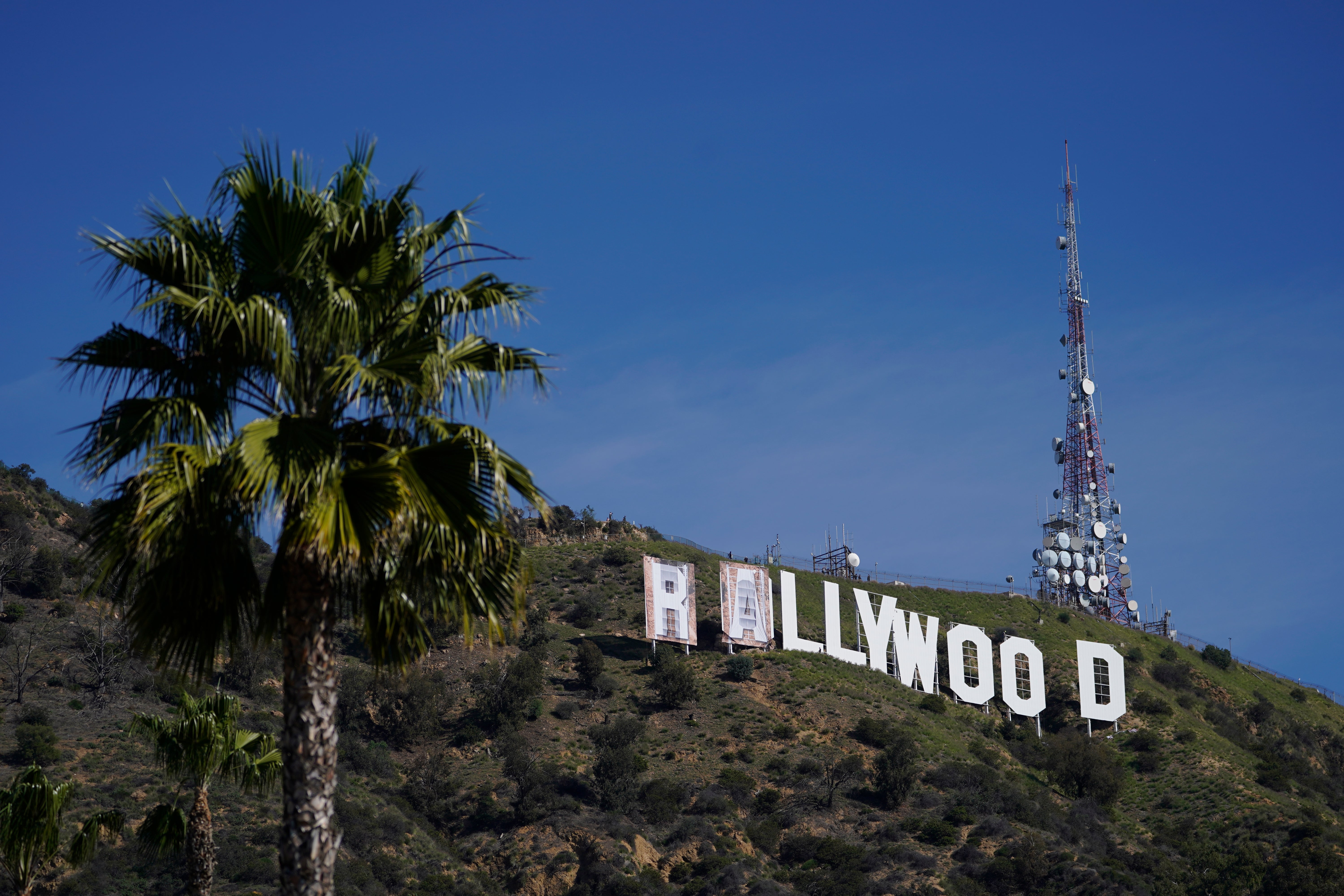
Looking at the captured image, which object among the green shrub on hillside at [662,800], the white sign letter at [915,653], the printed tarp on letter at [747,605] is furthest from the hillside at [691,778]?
the printed tarp on letter at [747,605]

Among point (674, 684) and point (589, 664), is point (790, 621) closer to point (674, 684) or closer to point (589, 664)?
point (674, 684)

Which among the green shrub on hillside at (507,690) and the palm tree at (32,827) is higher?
the green shrub on hillside at (507,690)

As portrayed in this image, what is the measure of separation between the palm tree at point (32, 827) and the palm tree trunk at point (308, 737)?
965 centimetres

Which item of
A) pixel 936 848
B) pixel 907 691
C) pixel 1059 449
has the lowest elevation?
pixel 936 848

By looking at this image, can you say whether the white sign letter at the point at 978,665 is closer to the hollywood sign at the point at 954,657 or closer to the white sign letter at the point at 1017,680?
the hollywood sign at the point at 954,657

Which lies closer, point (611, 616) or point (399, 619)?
point (399, 619)

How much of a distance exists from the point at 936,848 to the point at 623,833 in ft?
48.6

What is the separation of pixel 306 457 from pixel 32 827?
12.0 metres

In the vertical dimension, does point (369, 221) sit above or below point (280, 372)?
above

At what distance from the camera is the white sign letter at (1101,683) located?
268ft

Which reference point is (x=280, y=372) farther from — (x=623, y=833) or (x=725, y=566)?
(x=725, y=566)

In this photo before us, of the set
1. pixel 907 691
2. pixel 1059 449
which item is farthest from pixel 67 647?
pixel 1059 449

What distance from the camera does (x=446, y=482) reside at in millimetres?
10617

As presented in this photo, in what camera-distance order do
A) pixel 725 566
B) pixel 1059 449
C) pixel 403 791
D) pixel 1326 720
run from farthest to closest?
pixel 1059 449 → pixel 1326 720 → pixel 725 566 → pixel 403 791
